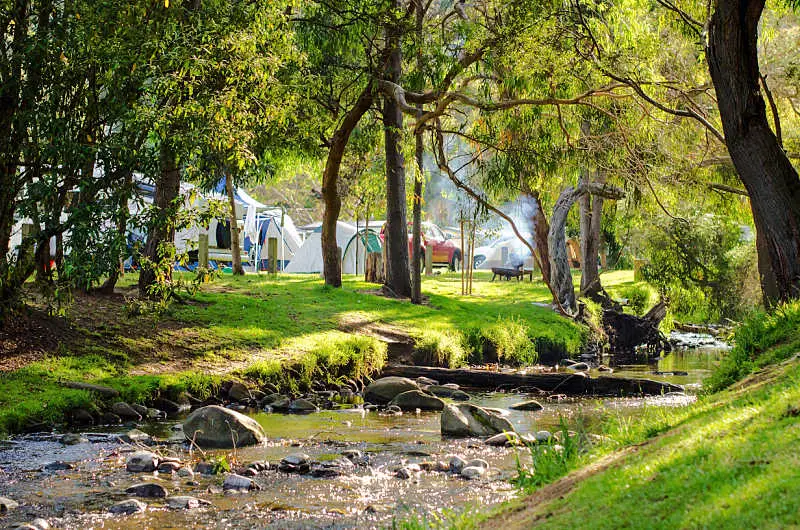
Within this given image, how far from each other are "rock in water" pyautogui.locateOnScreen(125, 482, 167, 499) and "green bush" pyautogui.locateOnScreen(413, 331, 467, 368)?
9008 millimetres

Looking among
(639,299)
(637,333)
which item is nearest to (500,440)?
(637,333)

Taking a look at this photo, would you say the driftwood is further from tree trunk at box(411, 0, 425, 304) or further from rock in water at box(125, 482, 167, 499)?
rock in water at box(125, 482, 167, 499)

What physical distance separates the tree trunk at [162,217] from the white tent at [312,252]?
2288 centimetres

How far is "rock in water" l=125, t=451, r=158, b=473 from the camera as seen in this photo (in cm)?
834

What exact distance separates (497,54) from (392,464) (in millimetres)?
9213

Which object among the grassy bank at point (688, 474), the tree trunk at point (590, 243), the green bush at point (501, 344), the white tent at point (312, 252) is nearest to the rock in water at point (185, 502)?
the grassy bank at point (688, 474)

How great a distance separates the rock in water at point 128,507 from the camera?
6.87 metres

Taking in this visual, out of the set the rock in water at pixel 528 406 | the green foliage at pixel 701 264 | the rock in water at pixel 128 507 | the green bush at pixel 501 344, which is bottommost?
the rock in water at pixel 528 406

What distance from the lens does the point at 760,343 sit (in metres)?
9.82

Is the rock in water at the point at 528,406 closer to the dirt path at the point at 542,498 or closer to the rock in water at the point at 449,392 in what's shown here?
the rock in water at the point at 449,392

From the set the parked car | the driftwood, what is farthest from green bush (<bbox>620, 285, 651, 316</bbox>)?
the parked car

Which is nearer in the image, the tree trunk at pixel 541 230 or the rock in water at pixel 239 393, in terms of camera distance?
the rock in water at pixel 239 393

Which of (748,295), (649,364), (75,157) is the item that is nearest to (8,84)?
(75,157)

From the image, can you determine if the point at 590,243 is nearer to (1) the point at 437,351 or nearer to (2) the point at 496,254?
(1) the point at 437,351
